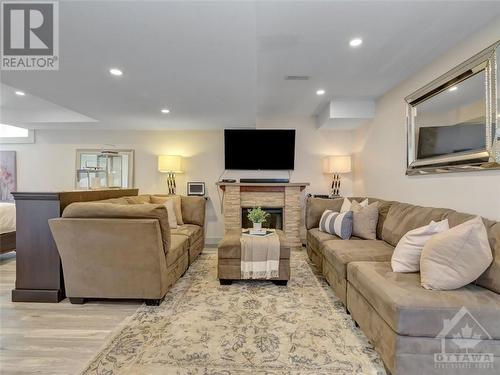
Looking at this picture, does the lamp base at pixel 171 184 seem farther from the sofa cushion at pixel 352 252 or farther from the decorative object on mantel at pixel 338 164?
the sofa cushion at pixel 352 252

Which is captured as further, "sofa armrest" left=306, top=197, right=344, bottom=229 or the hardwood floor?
"sofa armrest" left=306, top=197, right=344, bottom=229

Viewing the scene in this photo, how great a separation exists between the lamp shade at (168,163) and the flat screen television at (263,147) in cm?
106

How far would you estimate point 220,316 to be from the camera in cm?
231

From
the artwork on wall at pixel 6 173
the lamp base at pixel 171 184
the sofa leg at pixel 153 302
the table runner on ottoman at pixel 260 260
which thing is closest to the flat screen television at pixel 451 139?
the table runner on ottoman at pixel 260 260

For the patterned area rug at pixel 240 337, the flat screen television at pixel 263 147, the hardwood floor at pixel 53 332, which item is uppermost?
the flat screen television at pixel 263 147

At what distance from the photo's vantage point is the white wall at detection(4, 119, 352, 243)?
538cm

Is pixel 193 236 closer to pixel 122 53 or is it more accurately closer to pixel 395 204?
pixel 122 53

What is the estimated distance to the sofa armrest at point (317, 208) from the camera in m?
4.10

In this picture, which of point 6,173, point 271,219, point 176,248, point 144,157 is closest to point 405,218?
point 176,248

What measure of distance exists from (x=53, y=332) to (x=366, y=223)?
10.8ft

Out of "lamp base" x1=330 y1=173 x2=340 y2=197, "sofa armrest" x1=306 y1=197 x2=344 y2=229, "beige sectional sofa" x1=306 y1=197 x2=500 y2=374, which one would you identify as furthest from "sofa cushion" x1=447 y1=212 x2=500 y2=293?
"lamp base" x1=330 y1=173 x2=340 y2=197

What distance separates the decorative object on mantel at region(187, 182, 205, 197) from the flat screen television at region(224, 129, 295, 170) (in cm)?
95

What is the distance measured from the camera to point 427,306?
1464 millimetres

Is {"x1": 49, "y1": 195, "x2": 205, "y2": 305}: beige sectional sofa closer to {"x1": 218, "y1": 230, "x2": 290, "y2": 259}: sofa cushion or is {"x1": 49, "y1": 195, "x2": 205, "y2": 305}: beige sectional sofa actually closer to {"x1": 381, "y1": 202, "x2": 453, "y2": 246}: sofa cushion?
{"x1": 218, "y1": 230, "x2": 290, "y2": 259}: sofa cushion
